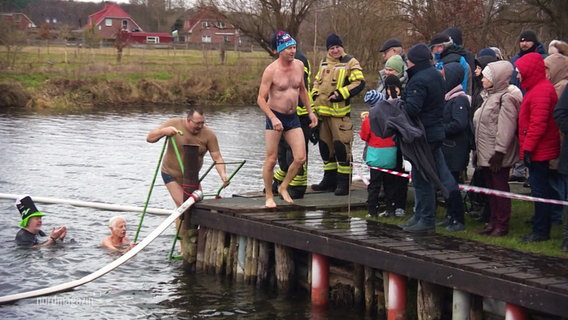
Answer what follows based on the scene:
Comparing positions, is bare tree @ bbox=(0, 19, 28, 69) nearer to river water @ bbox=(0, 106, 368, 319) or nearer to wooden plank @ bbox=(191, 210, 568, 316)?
river water @ bbox=(0, 106, 368, 319)

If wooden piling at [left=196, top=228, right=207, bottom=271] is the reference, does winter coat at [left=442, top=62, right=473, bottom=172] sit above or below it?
above

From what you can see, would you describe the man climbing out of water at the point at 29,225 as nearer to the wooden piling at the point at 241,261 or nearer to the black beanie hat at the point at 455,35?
the wooden piling at the point at 241,261

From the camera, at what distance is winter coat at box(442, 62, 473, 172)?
11.5 metres

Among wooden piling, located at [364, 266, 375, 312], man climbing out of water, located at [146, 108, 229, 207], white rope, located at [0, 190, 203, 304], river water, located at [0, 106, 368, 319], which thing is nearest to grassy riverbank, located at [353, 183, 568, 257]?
wooden piling, located at [364, 266, 375, 312]

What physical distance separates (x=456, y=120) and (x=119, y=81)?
103 ft

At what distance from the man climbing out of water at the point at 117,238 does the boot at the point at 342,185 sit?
3139 mm

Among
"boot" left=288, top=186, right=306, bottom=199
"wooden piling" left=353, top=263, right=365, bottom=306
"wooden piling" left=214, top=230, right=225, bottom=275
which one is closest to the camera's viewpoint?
"wooden piling" left=353, top=263, right=365, bottom=306

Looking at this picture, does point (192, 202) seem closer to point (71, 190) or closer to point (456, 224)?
point (456, 224)

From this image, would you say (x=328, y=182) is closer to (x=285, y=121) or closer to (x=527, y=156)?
(x=285, y=121)

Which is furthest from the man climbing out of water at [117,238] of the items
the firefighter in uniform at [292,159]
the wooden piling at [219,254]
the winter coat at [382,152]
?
the winter coat at [382,152]

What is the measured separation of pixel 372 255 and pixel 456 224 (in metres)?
1.79

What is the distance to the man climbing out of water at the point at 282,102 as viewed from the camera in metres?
12.1

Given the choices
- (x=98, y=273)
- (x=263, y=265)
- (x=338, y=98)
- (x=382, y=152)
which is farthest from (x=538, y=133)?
(x=98, y=273)

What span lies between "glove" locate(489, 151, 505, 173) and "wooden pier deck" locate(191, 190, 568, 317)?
0.96 meters
